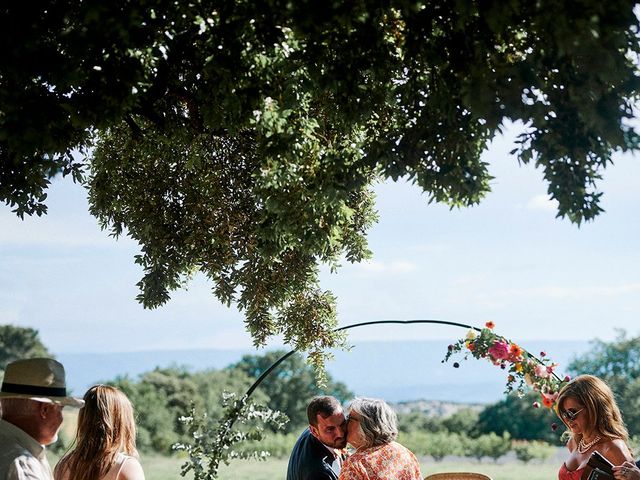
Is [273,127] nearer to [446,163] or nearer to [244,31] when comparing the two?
[244,31]

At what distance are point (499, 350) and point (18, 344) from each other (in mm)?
19536

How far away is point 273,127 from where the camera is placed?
482cm

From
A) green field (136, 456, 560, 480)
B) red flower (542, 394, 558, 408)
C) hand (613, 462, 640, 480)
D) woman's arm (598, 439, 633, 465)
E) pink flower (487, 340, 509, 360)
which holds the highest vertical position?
pink flower (487, 340, 509, 360)

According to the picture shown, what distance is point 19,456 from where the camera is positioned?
3062 millimetres

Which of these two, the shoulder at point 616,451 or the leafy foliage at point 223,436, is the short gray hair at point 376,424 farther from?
the shoulder at point 616,451

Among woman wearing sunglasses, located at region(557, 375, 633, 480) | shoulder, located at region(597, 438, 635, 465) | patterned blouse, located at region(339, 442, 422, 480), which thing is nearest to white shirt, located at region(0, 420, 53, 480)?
patterned blouse, located at region(339, 442, 422, 480)

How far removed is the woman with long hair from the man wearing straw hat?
373 mm

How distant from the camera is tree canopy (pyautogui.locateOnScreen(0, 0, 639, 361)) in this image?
344cm

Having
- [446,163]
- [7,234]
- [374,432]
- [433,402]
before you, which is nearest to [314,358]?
[374,432]

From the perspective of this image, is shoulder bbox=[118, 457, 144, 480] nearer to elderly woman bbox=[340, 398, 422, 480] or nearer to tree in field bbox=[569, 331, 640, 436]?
elderly woman bbox=[340, 398, 422, 480]

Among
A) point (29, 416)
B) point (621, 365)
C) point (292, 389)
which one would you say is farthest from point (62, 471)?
point (292, 389)

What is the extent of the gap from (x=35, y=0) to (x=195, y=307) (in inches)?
1563

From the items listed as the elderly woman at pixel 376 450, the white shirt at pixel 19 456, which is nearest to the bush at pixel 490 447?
the elderly woman at pixel 376 450

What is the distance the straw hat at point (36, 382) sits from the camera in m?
3.23
